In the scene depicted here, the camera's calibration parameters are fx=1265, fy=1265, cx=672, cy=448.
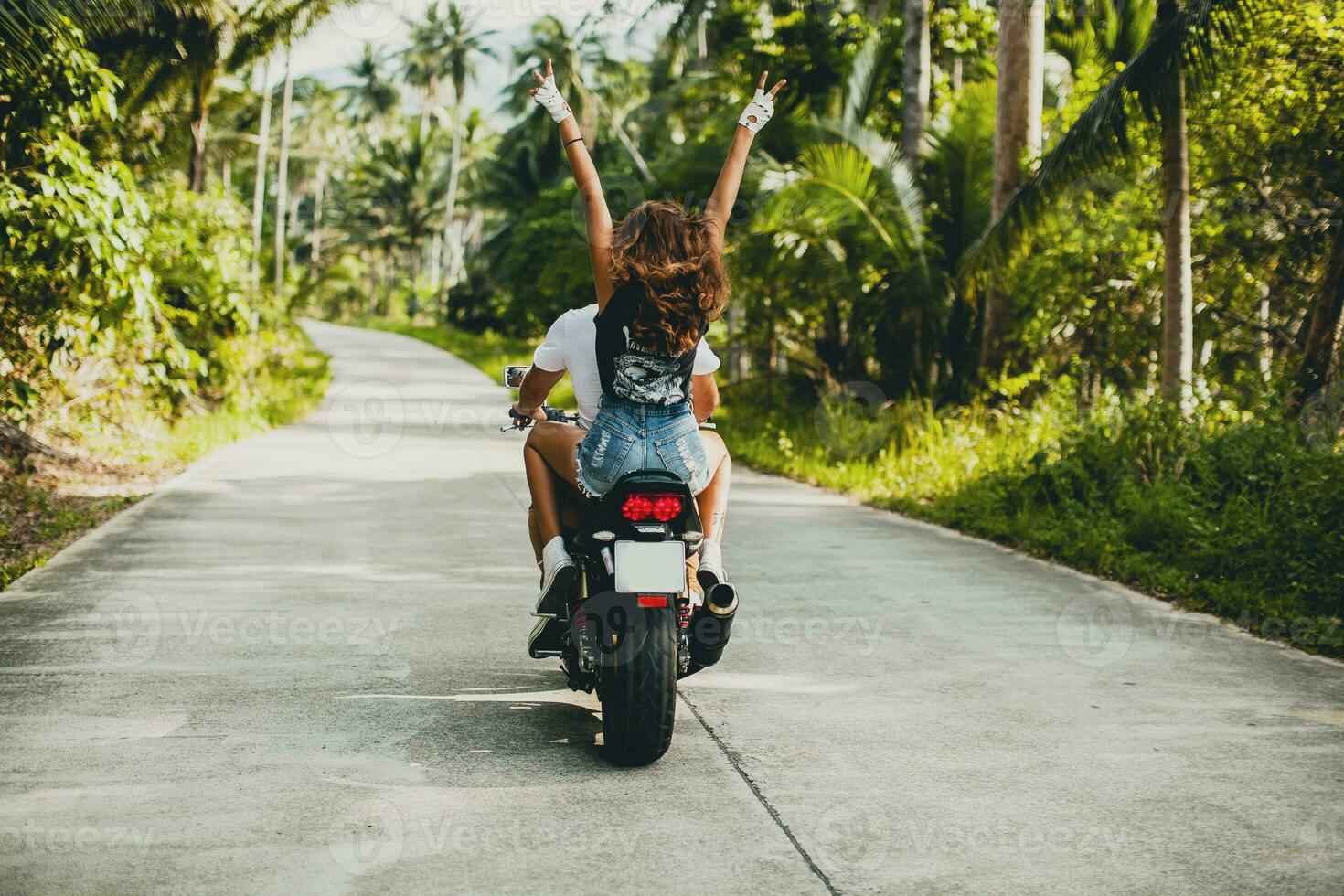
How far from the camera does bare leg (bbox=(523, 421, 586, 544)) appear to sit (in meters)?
4.60

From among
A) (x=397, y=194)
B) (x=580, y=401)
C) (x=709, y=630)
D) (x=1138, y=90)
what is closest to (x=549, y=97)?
(x=580, y=401)

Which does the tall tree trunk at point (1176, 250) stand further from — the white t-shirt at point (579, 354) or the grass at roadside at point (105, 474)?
the grass at roadside at point (105, 474)

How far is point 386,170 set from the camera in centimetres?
6462

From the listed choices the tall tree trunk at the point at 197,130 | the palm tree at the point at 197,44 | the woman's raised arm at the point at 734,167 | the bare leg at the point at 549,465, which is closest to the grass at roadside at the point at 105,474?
the tall tree trunk at the point at 197,130

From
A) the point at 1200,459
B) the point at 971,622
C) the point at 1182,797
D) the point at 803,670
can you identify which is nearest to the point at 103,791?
the point at 803,670

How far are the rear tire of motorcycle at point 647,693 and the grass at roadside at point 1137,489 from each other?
3672mm

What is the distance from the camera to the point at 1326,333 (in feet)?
30.2

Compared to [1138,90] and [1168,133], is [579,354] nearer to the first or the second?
[1138,90]

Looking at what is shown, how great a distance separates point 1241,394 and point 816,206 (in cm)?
509

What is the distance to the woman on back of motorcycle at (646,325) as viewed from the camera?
4.18 m

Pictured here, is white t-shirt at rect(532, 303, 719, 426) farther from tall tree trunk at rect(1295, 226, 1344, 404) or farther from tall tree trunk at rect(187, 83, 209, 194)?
tall tree trunk at rect(187, 83, 209, 194)

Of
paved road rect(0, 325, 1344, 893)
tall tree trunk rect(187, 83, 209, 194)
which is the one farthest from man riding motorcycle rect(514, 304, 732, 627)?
tall tree trunk rect(187, 83, 209, 194)

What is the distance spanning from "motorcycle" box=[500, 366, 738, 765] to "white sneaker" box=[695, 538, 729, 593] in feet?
0.15

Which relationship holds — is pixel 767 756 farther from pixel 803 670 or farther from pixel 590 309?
pixel 590 309
